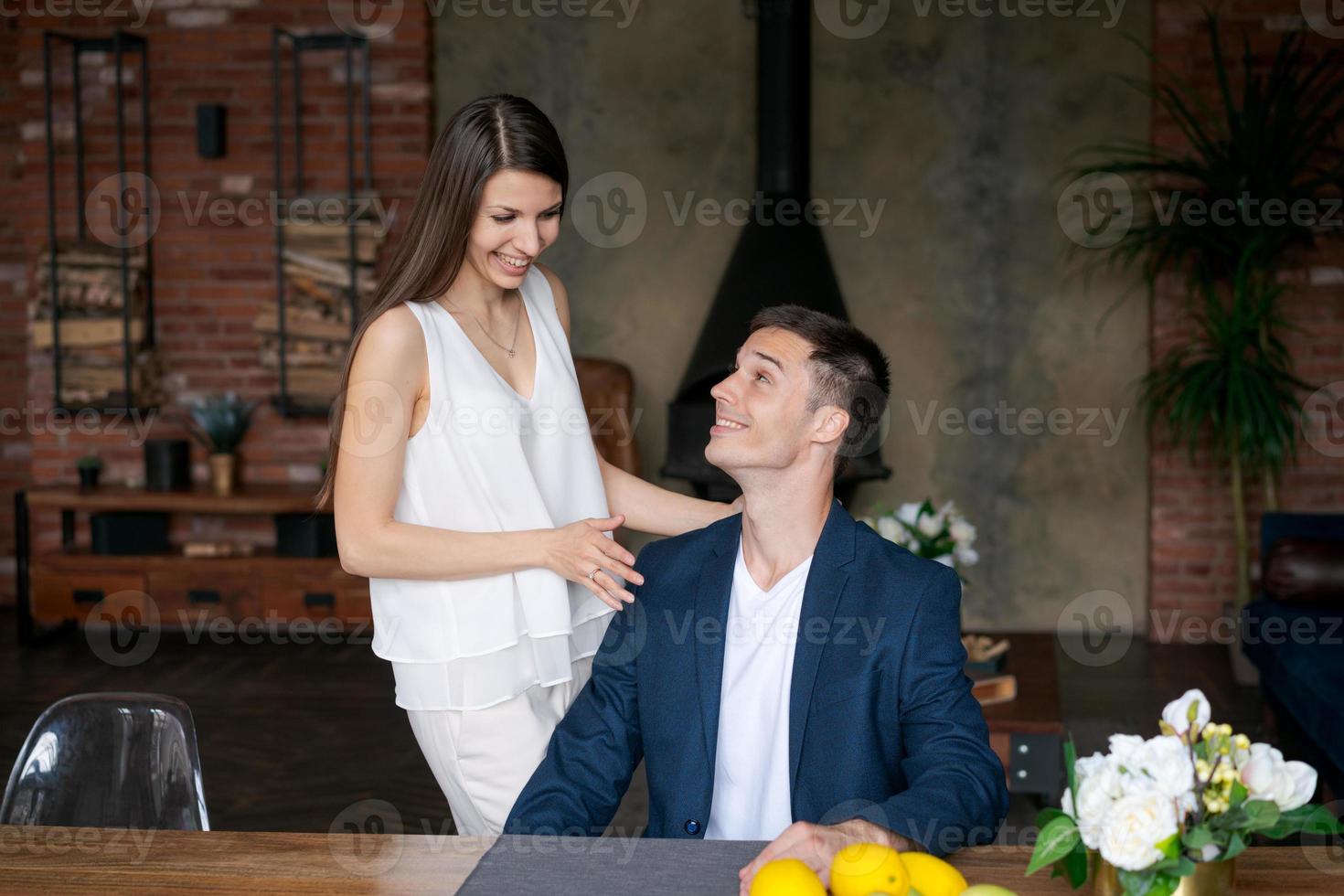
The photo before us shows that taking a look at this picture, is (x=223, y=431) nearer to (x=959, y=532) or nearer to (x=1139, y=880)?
(x=959, y=532)

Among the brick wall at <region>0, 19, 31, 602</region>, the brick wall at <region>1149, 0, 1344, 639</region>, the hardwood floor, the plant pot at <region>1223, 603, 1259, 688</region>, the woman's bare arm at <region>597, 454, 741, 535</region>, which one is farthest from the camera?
the brick wall at <region>0, 19, 31, 602</region>

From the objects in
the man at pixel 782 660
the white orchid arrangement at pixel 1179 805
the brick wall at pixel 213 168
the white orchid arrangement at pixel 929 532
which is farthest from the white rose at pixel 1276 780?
the brick wall at pixel 213 168

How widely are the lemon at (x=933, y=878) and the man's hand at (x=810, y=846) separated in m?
0.12

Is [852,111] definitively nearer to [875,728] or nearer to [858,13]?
[858,13]

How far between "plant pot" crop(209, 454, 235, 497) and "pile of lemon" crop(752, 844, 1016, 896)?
15.2ft

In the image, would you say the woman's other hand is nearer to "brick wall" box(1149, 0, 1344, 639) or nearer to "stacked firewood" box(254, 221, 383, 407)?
"stacked firewood" box(254, 221, 383, 407)

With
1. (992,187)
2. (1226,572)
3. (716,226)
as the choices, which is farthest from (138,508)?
(1226,572)

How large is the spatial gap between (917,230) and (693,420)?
1.42 metres

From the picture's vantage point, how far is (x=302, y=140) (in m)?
5.62

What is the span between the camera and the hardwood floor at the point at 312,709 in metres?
3.56

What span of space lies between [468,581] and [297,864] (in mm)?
543

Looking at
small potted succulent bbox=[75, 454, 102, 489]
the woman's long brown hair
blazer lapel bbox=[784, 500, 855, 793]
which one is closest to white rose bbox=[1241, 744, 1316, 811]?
blazer lapel bbox=[784, 500, 855, 793]

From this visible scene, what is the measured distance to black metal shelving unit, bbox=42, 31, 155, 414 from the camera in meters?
5.56

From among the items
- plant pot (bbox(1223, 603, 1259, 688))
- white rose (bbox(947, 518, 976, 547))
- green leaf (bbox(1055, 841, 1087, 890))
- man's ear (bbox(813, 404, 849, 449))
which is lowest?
plant pot (bbox(1223, 603, 1259, 688))
